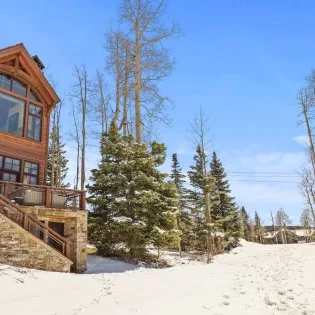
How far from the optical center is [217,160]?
36.7 m

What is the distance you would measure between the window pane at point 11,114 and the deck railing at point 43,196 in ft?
10.1

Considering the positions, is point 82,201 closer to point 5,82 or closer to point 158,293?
point 5,82

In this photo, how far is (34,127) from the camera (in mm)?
17359

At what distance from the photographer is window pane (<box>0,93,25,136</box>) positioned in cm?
1600

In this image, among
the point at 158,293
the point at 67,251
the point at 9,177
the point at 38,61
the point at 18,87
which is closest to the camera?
the point at 158,293

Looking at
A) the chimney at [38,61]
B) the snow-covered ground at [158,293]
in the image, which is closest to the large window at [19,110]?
the chimney at [38,61]

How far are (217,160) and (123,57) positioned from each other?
17790mm

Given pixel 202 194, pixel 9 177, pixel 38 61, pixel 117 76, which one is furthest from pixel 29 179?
pixel 202 194

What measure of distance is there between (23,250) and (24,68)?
33.9 ft

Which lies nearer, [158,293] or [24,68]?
[158,293]

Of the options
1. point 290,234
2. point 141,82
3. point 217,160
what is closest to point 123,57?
point 141,82

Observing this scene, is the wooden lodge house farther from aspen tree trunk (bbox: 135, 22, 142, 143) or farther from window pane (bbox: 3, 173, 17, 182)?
aspen tree trunk (bbox: 135, 22, 142, 143)

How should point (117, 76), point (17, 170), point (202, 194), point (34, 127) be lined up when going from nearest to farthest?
point (17, 170) < point (34, 127) < point (117, 76) < point (202, 194)

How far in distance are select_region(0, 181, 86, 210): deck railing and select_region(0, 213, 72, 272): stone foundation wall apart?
1883mm
